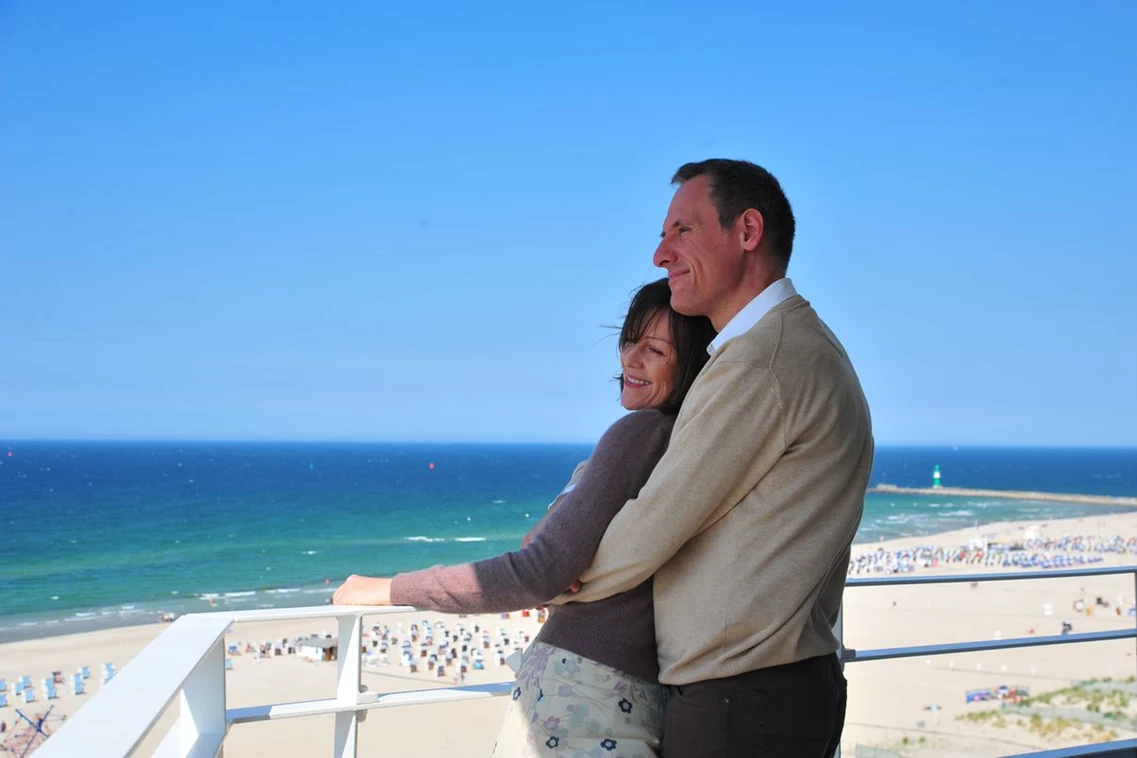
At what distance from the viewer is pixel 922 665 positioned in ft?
49.5

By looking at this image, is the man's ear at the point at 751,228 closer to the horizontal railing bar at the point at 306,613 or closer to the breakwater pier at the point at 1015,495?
the horizontal railing bar at the point at 306,613

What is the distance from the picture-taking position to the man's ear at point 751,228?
1.41 m

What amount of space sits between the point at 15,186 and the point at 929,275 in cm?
6252

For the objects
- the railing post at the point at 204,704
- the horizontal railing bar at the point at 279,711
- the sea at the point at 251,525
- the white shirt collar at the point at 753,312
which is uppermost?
the white shirt collar at the point at 753,312

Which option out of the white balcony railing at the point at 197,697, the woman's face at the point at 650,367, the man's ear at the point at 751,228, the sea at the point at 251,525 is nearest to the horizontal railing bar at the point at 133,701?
the white balcony railing at the point at 197,697

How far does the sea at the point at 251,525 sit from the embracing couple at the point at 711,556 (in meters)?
24.6

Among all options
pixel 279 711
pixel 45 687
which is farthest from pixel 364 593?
pixel 45 687

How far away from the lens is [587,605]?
1.36m

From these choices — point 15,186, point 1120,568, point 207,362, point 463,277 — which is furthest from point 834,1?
point 207,362

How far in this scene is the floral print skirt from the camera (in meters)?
1.30

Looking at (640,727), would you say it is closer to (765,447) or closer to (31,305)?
(765,447)

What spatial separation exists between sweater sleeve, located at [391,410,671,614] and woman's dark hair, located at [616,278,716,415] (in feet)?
0.19

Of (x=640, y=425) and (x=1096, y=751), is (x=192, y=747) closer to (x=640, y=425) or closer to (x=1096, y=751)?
(x=640, y=425)

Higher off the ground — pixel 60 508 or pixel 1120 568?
pixel 1120 568
